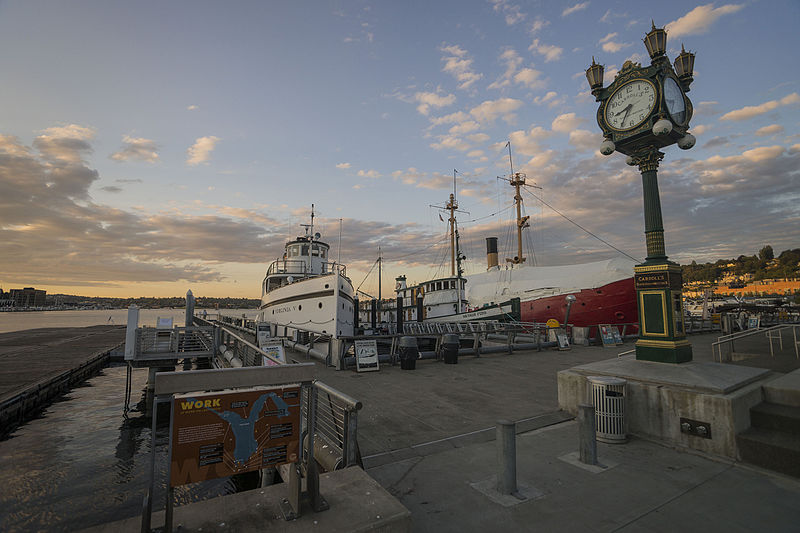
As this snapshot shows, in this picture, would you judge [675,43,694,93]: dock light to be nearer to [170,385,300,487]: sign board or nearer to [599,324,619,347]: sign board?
[170,385,300,487]: sign board

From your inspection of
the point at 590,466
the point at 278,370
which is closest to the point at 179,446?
the point at 278,370

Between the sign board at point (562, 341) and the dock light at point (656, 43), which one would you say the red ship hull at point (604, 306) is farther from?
the dock light at point (656, 43)

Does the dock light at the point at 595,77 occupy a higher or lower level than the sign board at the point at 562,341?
higher

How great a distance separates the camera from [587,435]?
4.84 m

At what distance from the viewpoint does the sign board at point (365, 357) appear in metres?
12.3

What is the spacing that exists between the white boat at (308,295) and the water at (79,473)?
7152mm

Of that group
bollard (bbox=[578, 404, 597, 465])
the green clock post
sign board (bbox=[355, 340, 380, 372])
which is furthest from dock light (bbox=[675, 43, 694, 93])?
sign board (bbox=[355, 340, 380, 372])

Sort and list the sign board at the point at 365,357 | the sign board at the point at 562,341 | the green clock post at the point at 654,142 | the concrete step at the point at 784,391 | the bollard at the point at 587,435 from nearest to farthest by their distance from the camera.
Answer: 1. the bollard at the point at 587,435
2. the concrete step at the point at 784,391
3. the green clock post at the point at 654,142
4. the sign board at the point at 365,357
5. the sign board at the point at 562,341

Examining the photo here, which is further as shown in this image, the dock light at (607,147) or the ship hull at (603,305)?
the ship hull at (603,305)

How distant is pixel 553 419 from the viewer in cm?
684

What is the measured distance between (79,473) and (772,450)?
46.1 feet

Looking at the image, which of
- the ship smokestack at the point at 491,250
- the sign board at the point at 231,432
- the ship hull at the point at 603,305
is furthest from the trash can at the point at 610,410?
the ship smokestack at the point at 491,250

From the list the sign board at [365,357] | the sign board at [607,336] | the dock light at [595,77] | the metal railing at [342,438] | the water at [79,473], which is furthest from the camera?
→ the sign board at [607,336]

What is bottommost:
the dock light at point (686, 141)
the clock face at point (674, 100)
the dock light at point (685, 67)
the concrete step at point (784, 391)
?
the concrete step at point (784, 391)
